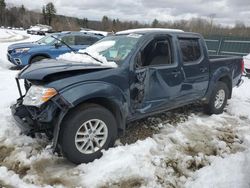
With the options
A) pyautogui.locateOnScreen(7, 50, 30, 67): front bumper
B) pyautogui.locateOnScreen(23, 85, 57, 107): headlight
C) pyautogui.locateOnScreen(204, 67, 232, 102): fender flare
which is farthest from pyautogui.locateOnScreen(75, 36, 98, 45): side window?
pyautogui.locateOnScreen(23, 85, 57, 107): headlight

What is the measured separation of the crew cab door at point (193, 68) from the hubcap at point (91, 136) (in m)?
1.90

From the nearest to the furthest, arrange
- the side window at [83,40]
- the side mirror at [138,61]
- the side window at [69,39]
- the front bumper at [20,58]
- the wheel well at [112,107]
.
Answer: the wheel well at [112,107], the side mirror at [138,61], the front bumper at [20,58], the side window at [69,39], the side window at [83,40]

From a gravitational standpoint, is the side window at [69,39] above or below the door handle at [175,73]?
above

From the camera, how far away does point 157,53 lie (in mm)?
4523

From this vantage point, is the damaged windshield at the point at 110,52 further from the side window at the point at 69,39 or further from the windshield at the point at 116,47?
the side window at the point at 69,39

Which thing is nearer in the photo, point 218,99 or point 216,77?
point 216,77

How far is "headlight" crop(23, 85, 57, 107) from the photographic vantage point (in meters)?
3.29

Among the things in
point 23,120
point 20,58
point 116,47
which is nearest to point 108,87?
point 116,47

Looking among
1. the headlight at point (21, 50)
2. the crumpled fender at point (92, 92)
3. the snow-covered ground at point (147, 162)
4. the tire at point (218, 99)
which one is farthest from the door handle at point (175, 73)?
the headlight at point (21, 50)

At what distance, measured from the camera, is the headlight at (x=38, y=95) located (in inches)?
129

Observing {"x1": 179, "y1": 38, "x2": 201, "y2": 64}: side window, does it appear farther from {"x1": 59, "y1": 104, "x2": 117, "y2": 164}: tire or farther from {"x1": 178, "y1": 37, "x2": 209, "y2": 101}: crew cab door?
{"x1": 59, "y1": 104, "x2": 117, "y2": 164}: tire

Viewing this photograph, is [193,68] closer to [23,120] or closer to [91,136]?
[91,136]

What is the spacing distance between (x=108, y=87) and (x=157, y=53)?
128cm

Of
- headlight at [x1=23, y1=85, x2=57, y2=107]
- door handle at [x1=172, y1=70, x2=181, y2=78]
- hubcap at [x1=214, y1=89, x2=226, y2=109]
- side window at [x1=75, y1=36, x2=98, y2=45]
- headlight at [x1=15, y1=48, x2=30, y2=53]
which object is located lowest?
hubcap at [x1=214, y1=89, x2=226, y2=109]
